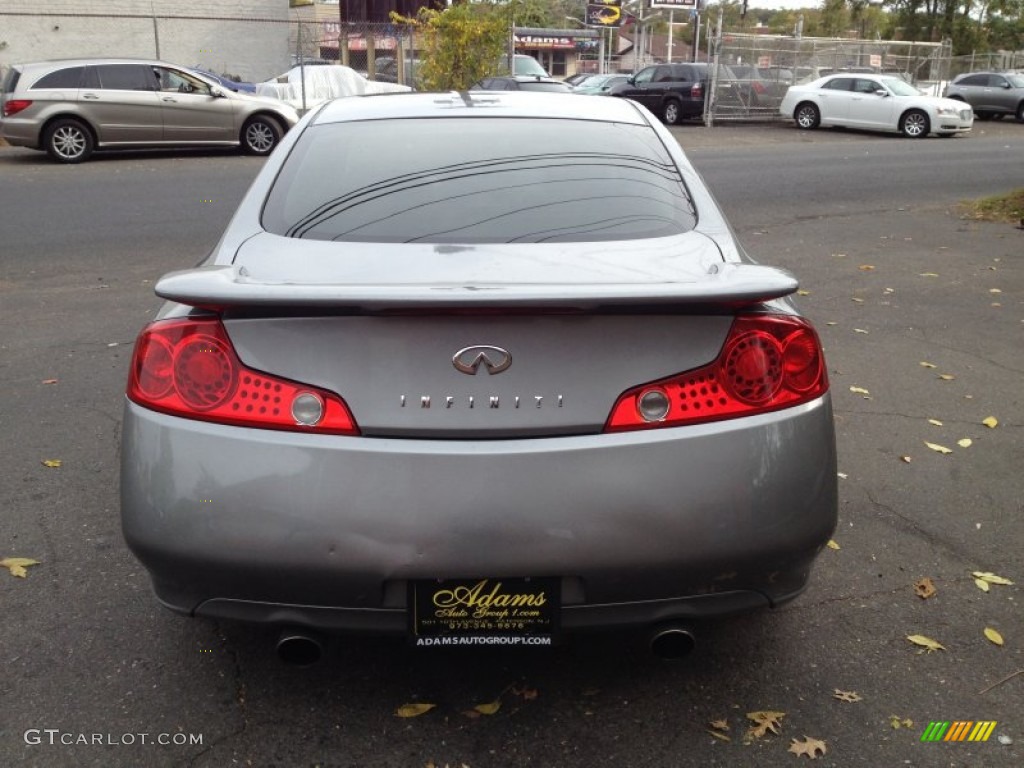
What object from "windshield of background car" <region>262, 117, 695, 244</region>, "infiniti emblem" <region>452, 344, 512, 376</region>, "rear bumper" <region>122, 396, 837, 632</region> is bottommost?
"rear bumper" <region>122, 396, 837, 632</region>

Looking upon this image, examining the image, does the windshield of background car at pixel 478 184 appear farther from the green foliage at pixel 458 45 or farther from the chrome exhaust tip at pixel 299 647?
the green foliage at pixel 458 45

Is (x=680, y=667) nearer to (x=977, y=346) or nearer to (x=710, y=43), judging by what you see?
(x=977, y=346)

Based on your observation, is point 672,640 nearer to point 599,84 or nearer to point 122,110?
point 122,110

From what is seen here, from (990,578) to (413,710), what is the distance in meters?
2.15

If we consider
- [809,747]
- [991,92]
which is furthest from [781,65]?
[809,747]

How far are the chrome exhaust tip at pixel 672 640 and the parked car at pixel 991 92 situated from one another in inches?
1389

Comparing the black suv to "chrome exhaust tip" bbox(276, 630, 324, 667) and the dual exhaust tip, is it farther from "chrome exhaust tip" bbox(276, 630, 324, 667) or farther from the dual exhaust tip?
"chrome exhaust tip" bbox(276, 630, 324, 667)

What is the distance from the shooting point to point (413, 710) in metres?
2.98

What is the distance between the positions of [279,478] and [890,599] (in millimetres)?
2221

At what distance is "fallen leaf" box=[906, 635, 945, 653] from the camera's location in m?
3.35

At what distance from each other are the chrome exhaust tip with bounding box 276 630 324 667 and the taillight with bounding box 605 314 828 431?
0.94 metres

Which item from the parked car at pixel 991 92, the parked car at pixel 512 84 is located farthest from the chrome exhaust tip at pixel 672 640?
the parked car at pixel 991 92

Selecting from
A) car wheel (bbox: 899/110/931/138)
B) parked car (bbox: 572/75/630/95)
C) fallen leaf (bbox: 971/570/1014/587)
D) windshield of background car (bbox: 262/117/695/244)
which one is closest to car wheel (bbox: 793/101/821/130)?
car wheel (bbox: 899/110/931/138)

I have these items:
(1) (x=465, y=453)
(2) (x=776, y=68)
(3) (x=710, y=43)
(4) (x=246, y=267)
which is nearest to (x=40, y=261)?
(4) (x=246, y=267)
